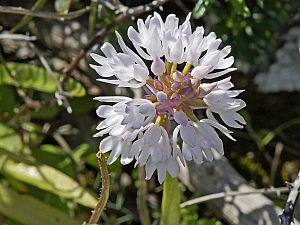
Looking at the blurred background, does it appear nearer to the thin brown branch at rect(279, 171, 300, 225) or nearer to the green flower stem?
the green flower stem

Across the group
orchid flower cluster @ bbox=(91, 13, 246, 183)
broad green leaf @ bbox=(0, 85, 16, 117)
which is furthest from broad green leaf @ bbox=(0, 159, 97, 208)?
orchid flower cluster @ bbox=(91, 13, 246, 183)

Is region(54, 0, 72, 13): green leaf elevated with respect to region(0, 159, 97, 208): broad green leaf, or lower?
elevated

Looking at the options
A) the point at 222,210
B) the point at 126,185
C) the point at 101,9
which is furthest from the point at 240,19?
the point at 126,185

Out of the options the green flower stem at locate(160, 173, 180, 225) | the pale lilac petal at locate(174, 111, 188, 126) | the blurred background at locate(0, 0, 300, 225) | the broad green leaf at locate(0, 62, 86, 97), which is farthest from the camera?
the broad green leaf at locate(0, 62, 86, 97)

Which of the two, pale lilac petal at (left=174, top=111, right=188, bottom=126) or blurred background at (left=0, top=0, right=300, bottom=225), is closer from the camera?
pale lilac petal at (left=174, top=111, right=188, bottom=126)

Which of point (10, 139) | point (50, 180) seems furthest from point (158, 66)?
point (10, 139)

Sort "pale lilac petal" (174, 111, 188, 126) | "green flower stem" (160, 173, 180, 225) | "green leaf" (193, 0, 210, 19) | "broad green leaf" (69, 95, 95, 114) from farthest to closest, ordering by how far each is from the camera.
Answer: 1. "broad green leaf" (69, 95, 95, 114)
2. "green leaf" (193, 0, 210, 19)
3. "green flower stem" (160, 173, 180, 225)
4. "pale lilac petal" (174, 111, 188, 126)

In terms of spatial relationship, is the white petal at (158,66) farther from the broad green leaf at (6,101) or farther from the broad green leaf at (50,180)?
the broad green leaf at (6,101)

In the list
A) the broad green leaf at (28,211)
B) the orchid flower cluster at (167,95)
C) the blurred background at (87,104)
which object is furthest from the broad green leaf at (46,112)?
the orchid flower cluster at (167,95)

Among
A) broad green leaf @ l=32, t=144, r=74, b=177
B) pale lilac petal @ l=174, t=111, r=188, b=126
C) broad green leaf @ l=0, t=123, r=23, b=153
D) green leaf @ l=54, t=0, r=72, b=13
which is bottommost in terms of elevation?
broad green leaf @ l=32, t=144, r=74, b=177
